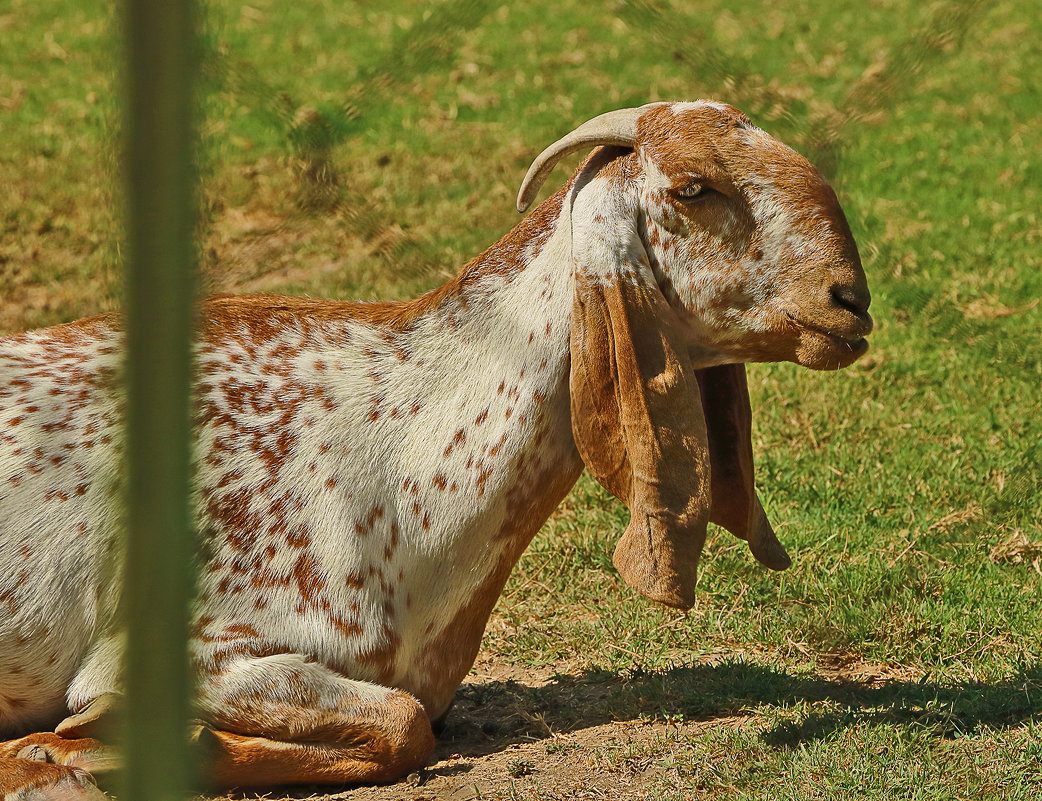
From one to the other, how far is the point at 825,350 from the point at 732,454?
1.93ft

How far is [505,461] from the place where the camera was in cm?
351

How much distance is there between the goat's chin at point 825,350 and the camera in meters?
3.41

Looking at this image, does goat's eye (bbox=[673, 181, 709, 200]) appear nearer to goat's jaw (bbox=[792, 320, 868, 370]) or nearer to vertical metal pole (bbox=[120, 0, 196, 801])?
goat's jaw (bbox=[792, 320, 868, 370])

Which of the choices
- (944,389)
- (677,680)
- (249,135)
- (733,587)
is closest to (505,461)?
(677,680)

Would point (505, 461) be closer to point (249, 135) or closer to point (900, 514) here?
point (900, 514)

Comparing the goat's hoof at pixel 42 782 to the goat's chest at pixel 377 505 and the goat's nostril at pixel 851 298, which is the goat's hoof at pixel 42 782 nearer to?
the goat's chest at pixel 377 505

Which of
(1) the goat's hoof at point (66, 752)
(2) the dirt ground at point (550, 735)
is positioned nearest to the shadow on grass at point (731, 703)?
(2) the dirt ground at point (550, 735)

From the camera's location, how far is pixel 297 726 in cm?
335

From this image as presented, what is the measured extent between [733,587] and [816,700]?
839 mm

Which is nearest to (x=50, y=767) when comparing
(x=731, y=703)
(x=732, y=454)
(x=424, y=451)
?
(x=424, y=451)

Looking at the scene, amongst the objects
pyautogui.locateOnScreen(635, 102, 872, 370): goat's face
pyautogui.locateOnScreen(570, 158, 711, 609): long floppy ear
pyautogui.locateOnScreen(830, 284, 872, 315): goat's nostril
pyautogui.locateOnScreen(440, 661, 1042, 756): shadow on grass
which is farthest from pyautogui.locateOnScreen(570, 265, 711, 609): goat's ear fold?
pyautogui.locateOnScreen(440, 661, 1042, 756): shadow on grass

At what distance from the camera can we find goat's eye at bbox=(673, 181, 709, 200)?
337 centimetres

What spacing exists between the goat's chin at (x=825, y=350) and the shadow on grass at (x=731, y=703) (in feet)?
3.44

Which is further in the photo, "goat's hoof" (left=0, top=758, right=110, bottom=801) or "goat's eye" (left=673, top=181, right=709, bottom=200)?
"goat's eye" (left=673, top=181, right=709, bottom=200)
